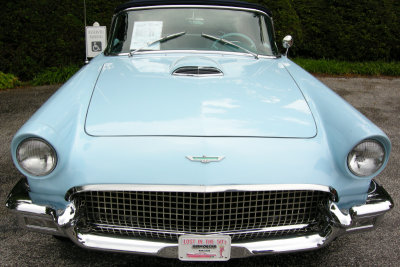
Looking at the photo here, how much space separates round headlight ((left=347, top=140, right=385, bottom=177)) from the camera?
190cm

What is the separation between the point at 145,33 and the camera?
10.0 ft

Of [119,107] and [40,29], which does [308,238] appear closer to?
[119,107]

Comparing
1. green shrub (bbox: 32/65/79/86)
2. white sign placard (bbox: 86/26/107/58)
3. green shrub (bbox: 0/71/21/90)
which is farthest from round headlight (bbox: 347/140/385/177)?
green shrub (bbox: 0/71/21/90)

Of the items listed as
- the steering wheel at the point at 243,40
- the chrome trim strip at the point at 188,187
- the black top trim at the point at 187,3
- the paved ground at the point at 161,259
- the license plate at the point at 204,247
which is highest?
the black top trim at the point at 187,3

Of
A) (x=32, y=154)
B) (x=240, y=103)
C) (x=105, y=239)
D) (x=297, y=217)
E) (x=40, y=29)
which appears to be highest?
(x=240, y=103)

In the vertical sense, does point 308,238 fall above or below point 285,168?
below

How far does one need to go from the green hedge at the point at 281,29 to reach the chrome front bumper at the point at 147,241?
18.1 ft

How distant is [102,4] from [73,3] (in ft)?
1.85

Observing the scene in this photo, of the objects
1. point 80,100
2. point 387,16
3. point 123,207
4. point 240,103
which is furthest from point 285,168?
point 387,16

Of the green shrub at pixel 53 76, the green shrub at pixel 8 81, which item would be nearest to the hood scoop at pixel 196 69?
the green shrub at pixel 53 76

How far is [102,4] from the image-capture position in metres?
7.63

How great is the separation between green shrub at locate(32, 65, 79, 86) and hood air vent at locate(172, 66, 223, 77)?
15.8ft

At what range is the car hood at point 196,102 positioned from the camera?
1953mm

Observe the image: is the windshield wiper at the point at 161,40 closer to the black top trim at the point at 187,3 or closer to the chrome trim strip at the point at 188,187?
the black top trim at the point at 187,3
